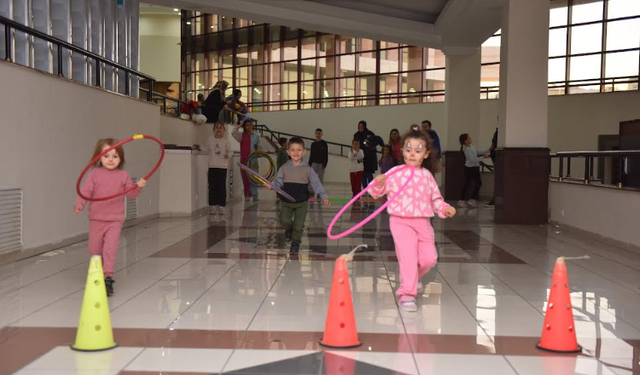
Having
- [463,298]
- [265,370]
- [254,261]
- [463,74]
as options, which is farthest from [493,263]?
[463,74]

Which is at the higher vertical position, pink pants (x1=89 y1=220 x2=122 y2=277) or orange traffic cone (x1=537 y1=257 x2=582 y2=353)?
pink pants (x1=89 y1=220 x2=122 y2=277)

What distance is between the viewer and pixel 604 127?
21016 mm

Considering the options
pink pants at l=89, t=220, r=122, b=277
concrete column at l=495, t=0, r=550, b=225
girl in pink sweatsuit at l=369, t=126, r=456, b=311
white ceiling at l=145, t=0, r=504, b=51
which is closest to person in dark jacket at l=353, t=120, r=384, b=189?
white ceiling at l=145, t=0, r=504, b=51

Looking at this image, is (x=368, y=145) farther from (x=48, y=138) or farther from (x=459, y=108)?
(x=48, y=138)

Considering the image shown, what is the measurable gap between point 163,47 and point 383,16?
21.3 m

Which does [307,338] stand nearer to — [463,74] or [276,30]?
[463,74]

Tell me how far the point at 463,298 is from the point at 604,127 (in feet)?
56.5

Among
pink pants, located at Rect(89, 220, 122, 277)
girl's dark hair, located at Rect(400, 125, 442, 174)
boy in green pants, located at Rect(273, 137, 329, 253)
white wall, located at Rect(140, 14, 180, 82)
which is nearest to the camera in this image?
girl's dark hair, located at Rect(400, 125, 442, 174)

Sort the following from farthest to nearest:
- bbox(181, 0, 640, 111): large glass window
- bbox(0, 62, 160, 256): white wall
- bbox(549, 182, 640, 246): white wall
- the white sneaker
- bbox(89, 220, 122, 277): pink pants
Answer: bbox(181, 0, 640, 111): large glass window
bbox(549, 182, 640, 246): white wall
bbox(0, 62, 160, 256): white wall
bbox(89, 220, 122, 277): pink pants
the white sneaker

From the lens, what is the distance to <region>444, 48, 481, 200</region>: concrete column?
1798 centimetres

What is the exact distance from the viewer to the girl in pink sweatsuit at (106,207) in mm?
5828

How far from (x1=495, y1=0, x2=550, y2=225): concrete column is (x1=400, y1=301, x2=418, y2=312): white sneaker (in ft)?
23.5

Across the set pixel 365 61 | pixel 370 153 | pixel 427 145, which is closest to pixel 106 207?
pixel 427 145

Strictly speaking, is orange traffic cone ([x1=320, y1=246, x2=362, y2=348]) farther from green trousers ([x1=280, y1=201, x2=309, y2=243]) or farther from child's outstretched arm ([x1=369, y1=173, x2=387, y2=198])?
green trousers ([x1=280, y1=201, x2=309, y2=243])
